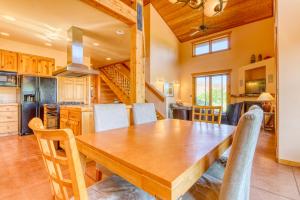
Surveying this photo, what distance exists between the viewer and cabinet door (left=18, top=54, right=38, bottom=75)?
4.48 m

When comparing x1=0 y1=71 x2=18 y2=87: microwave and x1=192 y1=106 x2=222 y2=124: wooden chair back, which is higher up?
x1=0 y1=71 x2=18 y2=87: microwave

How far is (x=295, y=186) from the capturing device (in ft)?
6.02

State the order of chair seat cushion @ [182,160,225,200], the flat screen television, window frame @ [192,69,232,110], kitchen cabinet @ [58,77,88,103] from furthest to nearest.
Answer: window frame @ [192,69,232,110] < the flat screen television < kitchen cabinet @ [58,77,88,103] < chair seat cushion @ [182,160,225,200]

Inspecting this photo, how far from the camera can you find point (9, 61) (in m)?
4.32

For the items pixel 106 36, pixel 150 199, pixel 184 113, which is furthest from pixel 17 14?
pixel 184 113

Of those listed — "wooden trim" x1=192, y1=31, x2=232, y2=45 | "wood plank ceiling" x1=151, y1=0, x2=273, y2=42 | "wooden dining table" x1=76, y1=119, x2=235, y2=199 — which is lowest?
"wooden dining table" x1=76, y1=119, x2=235, y2=199

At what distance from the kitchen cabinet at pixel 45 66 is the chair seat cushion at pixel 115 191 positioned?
492cm

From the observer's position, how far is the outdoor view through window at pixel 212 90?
23.8 feet

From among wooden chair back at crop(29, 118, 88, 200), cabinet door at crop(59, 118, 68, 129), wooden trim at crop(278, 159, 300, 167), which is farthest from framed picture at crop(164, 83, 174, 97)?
wooden chair back at crop(29, 118, 88, 200)

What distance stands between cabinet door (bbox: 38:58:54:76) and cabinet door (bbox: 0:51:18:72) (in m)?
0.56

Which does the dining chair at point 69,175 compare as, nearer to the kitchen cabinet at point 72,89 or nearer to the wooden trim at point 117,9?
the wooden trim at point 117,9

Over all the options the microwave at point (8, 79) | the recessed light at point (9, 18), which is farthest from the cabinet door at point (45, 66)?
the recessed light at point (9, 18)

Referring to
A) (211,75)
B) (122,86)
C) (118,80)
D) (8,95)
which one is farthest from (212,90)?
(8,95)

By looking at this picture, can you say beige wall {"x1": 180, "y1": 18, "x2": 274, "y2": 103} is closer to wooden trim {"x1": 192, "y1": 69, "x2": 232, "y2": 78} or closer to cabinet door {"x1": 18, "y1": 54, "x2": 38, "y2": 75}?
wooden trim {"x1": 192, "y1": 69, "x2": 232, "y2": 78}
